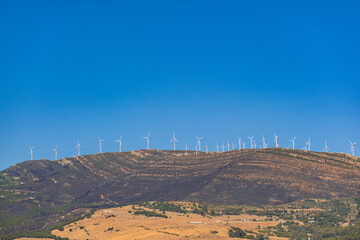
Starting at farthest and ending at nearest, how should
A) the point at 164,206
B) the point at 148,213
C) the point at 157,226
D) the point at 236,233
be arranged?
the point at 164,206 < the point at 148,213 < the point at 157,226 < the point at 236,233

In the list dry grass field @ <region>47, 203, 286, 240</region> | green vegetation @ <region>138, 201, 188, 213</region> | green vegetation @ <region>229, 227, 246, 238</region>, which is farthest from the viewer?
green vegetation @ <region>138, 201, 188, 213</region>

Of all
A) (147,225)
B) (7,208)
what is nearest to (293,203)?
(147,225)

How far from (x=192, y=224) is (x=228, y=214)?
26.0 metres

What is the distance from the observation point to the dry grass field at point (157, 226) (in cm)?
13338

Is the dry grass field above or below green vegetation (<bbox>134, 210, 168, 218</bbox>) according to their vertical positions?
below

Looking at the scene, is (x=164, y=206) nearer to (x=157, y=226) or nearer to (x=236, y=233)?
(x=157, y=226)

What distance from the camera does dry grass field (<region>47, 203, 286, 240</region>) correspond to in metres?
133

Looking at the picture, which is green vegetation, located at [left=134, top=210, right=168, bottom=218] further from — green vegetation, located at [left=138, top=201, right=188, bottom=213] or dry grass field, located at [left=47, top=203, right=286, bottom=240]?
green vegetation, located at [left=138, top=201, right=188, bottom=213]

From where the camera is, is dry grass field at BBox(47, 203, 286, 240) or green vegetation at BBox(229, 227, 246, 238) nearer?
green vegetation at BBox(229, 227, 246, 238)

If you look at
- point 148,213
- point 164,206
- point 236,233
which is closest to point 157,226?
point 148,213

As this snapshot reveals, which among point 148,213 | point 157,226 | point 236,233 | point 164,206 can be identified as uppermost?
point 164,206

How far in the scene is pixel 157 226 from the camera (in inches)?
5669

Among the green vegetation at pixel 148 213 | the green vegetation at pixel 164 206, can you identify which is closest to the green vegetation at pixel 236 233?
the green vegetation at pixel 148 213

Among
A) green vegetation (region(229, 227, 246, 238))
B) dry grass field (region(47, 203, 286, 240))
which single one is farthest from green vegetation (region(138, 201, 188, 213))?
green vegetation (region(229, 227, 246, 238))
